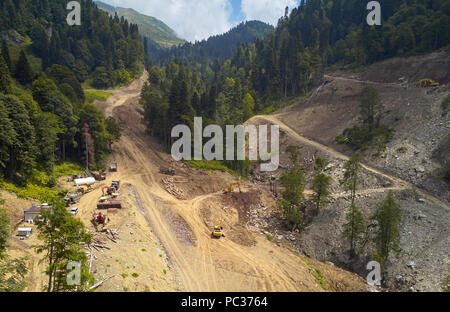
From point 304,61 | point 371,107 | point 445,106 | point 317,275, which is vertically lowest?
point 317,275

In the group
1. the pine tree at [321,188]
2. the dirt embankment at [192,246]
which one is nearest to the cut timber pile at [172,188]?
the dirt embankment at [192,246]

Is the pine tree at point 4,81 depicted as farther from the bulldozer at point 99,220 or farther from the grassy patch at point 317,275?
the grassy patch at point 317,275

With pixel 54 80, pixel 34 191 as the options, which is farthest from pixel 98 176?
pixel 54 80

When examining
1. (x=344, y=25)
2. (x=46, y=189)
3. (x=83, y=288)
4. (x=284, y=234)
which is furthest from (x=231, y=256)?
(x=344, y=25)

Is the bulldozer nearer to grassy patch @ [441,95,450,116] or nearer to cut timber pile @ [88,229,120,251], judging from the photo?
cut timber pile @ [88,229,120,251]

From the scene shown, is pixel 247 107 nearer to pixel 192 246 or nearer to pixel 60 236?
pixel 192 246

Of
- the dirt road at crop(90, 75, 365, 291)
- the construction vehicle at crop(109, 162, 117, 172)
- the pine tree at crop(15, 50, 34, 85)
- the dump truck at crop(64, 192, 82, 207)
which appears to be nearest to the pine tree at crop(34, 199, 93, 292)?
the dirt road at crop(90, 75, 365, 291)
